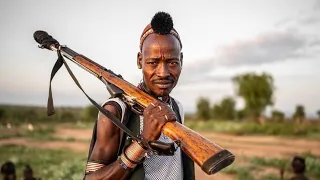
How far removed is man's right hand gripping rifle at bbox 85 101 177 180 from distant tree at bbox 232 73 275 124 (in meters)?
17.0

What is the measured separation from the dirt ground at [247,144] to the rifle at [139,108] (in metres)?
9.96

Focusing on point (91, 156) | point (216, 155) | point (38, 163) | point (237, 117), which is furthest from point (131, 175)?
point (237, 117)

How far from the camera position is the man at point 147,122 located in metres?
1.54

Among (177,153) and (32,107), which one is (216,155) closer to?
(177,153)

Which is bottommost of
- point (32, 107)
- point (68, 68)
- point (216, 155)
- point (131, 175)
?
point (32, 107)

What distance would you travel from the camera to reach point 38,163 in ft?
34.2

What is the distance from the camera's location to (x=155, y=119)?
59.7 inches

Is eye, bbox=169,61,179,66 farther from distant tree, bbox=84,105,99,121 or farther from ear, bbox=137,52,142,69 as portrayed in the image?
distant tree, bbox=84,105,99,121

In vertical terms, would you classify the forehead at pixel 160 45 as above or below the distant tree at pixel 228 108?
above

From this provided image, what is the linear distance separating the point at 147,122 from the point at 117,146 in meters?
0.22

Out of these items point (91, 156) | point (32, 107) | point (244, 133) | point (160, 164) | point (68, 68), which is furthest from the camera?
point (244, 133)

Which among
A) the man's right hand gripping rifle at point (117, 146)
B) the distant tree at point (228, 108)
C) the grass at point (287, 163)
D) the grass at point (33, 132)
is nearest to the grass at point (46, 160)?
the grass at point (33, 132)

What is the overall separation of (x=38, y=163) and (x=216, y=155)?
32.6 feet

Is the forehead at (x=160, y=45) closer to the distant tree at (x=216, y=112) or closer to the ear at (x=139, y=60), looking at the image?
the ear at (x=139, y=60)
